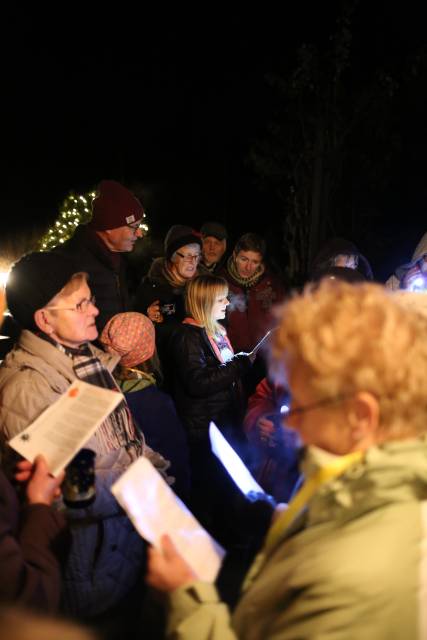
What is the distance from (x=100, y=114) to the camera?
13531 millimetres

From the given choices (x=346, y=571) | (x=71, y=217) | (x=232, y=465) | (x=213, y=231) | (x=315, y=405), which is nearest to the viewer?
(x=346, y=571)

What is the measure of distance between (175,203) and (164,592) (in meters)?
13.0

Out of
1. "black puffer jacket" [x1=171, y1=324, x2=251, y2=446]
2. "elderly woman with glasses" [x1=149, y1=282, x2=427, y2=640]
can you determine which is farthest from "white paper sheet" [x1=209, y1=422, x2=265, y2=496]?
"black puffer jacket" [x1=171, y1=324, x2=251, y2=446]

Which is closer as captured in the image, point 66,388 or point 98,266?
point 66,388

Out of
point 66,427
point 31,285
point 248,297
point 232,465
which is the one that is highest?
point 31,285

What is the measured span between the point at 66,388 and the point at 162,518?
1.02 metres

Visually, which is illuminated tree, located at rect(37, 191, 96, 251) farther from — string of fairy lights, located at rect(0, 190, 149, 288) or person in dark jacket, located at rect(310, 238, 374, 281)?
person in dark jacket, located at rect(310, 238, 374, 281)

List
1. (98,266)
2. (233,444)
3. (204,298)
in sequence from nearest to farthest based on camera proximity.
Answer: (204,298), (233,444), (98,266)

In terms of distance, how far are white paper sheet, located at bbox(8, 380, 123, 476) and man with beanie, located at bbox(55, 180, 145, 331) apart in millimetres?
2041

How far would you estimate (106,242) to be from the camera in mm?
4180

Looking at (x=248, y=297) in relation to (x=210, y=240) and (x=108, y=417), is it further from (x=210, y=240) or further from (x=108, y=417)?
(x=108, y=417)

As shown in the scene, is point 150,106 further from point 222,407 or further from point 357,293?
point 357,293

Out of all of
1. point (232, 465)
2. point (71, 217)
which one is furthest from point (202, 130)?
point (232, 465)

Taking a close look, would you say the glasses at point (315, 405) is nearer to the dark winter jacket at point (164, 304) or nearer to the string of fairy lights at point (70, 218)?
the dark winter jacket at point (164, 304)
